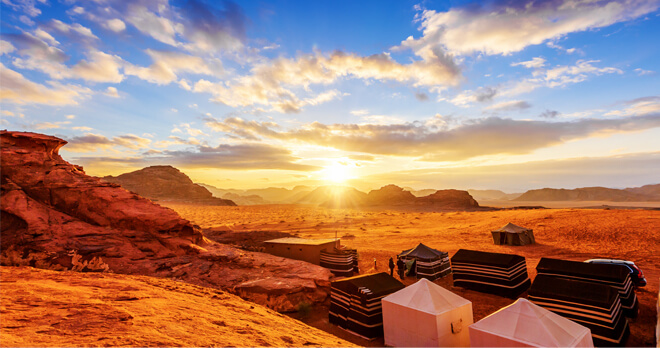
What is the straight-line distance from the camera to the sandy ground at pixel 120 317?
14.9 ft

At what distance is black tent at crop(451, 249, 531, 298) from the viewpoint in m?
13.3

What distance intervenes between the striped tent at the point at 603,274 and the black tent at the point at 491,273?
1.19 metres

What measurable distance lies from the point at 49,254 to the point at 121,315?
746 centimetres

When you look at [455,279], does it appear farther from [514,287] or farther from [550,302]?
[550,302]

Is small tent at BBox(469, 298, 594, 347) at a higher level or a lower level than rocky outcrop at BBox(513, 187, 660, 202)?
lower

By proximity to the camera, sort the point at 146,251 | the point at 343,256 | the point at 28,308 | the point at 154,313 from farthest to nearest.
A: the point at 343,256 < the point at 146,251 < the point at 154,313 < the point at 28,308

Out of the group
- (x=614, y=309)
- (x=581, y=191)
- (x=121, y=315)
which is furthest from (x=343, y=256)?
(x=581, y=191)

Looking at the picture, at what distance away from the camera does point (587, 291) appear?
30.9 ft

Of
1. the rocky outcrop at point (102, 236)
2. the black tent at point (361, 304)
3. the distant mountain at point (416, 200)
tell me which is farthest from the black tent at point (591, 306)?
the distant mountain at point (416, 200)

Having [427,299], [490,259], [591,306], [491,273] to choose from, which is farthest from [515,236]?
→ [427,299]

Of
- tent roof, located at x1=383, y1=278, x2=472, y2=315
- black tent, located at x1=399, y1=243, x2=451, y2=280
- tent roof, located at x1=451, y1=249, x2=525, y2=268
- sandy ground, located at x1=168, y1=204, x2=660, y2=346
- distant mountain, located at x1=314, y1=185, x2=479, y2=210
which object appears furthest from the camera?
distant mountain, located at x1=314, y1=185, x2=479, y2=210

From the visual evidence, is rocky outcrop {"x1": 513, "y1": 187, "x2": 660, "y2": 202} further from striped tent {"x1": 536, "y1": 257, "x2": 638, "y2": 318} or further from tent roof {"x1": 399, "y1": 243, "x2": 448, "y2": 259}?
striped tent {"x1": 536, "y1": 257, "x2": 638, "y2": 318}

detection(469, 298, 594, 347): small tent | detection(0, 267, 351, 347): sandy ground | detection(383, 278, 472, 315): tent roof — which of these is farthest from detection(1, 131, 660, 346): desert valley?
detection(469, 298, 594, 347): small tent

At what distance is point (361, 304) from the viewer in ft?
34.7
